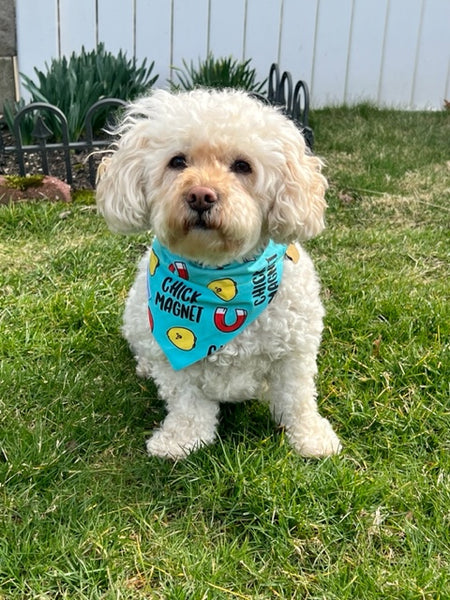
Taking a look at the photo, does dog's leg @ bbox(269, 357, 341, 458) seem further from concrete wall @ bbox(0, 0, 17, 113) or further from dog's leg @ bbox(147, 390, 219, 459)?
concrete wall @ bbox(0, 0, 17, 113)

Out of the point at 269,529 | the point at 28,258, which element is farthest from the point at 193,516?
the point at 28,258

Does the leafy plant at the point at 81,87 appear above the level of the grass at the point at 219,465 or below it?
above

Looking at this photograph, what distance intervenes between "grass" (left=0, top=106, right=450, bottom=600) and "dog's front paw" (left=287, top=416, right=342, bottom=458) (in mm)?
52

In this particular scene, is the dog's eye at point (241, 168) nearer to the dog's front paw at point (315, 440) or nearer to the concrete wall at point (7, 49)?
the dog's front paw at point (315, 440)

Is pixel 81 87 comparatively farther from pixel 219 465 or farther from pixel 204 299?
pixel 219 465

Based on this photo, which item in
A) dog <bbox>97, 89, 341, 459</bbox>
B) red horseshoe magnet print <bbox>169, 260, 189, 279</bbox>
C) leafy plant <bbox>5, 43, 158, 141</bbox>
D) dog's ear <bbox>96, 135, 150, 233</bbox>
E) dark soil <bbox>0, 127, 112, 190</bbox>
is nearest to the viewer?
dog <bbox>97, 89, 341, 459</bbox>

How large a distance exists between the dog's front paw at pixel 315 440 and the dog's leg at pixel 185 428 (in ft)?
1.06

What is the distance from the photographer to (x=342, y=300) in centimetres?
364

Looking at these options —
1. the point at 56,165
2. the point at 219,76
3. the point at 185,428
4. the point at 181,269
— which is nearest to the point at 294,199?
the point at 181,269

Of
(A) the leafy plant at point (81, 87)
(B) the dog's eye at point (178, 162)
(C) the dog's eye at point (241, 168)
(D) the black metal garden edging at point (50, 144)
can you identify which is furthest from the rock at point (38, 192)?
(C) the dog's eye at point (241, 168)

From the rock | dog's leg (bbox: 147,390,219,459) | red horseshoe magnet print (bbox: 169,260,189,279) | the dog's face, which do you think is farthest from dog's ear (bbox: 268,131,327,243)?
the rock

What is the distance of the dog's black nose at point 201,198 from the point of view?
2.17 meters

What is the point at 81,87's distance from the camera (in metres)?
5.38

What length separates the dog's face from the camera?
7.32ft
